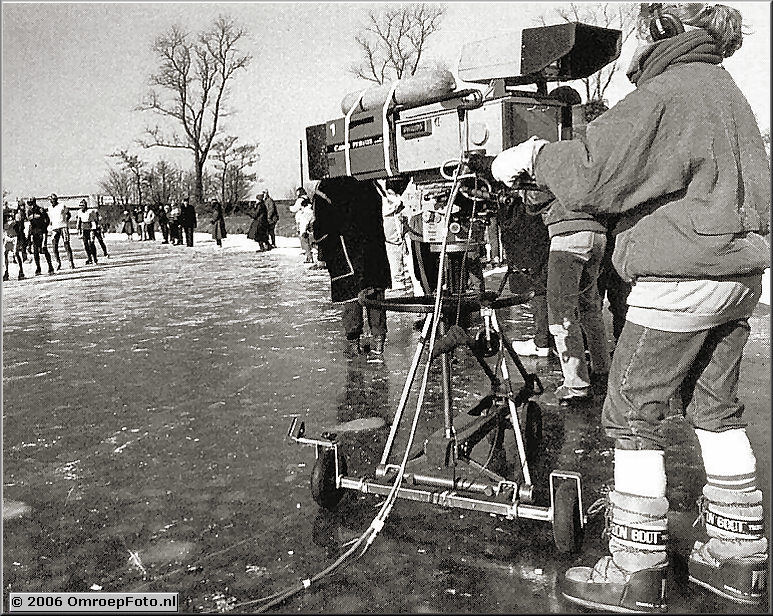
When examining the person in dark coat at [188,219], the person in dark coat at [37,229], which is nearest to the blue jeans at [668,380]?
the person in dark coat at [37,229]

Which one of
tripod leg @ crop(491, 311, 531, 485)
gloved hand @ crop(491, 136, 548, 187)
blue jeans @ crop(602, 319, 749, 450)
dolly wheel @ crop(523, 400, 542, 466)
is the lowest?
dolly wheel @ crop(523, 400, 542, 466)

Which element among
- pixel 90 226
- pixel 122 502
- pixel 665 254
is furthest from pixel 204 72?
pixel 665 254

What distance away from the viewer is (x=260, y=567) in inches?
123

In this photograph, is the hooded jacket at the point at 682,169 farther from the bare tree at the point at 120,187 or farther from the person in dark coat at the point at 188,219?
the bare tree at the point at 120,187

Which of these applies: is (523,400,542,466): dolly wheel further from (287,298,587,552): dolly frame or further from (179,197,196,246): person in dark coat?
(179,197,196,246): person in dark coat

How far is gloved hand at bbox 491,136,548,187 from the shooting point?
8.81ft

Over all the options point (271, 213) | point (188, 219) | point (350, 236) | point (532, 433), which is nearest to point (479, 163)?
point (532, 433)

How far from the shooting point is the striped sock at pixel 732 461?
8.94 feet

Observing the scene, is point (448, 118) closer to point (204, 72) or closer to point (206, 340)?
point (206, 340)

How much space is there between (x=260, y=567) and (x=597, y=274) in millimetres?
3088

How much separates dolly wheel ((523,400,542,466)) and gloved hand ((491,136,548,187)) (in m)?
1.61

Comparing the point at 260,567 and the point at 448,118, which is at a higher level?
the point at 448,118

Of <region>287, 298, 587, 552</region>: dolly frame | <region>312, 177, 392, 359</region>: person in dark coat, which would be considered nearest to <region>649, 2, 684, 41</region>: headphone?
<region>287, 298, 587, 552</region>: dolly frame

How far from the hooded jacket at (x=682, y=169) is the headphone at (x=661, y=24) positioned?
37mm
